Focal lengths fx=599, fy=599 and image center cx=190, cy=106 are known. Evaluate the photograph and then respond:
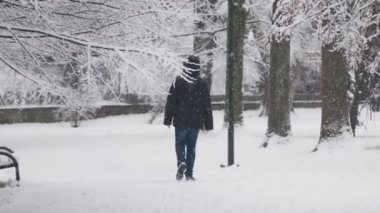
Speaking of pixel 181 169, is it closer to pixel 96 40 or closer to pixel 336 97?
pixel 96 40

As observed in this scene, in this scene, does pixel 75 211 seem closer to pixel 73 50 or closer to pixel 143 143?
pixel 73 50

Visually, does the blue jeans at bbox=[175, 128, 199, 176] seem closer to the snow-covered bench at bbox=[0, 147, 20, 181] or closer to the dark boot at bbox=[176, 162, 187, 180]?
the dark boot at bbox=[176, 162, 187, 180]

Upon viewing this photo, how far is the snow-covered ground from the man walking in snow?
0.49 m

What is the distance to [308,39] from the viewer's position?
2888cm

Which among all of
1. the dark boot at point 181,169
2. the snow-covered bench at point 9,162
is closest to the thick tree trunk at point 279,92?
the dark boot at point 181,169

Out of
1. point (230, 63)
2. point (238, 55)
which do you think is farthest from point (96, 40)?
point (238, 55)

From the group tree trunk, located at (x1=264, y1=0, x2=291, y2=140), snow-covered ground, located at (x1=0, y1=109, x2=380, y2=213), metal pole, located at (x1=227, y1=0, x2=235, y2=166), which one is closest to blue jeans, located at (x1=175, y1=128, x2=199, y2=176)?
snow-covered ground, located at (x1=0, y1=109, x2=380, y2=213)

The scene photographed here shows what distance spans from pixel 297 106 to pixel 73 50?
38433 millimetres

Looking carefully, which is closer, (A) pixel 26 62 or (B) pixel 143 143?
(A) pixel 26 62

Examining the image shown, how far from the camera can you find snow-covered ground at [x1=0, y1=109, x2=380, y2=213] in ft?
24.7

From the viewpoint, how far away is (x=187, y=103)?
31.6ft

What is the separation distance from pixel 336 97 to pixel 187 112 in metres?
4.42

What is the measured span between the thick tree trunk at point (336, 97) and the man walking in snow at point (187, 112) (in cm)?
397

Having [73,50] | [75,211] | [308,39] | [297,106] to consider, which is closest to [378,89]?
[73,50]
